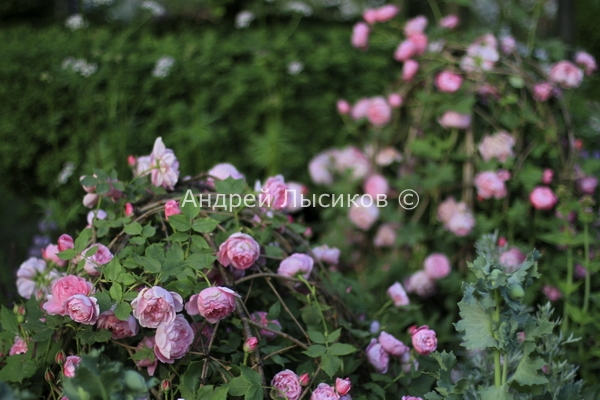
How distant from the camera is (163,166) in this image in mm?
1371

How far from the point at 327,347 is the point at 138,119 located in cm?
265

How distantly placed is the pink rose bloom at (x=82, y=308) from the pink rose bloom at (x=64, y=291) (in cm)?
4

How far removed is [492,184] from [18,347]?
1666 millimetres

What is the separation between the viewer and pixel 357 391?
4.38 feet

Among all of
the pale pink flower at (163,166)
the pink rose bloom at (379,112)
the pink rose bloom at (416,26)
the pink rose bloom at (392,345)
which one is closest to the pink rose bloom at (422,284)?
the pink rose bloom at (379,112)

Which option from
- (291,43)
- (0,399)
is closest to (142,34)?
(291,43)

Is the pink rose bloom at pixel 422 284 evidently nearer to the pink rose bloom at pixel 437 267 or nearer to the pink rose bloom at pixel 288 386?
the pink rose bloom at pixel 437 267

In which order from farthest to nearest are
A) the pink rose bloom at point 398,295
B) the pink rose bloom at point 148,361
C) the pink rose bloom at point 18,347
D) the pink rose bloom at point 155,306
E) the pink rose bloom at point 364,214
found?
the pink rose bloom at point 364,214 → the pink rose bloom at point 398,295 → the pink rose bloom at point 18,347 → the pink rose bloom at point 148,361 → the pink rose bloom at point 155,306

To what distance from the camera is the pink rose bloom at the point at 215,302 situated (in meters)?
1.07

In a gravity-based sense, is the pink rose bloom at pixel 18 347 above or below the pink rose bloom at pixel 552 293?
above

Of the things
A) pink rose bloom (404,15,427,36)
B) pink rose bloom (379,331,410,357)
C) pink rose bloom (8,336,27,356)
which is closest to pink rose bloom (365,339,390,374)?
pink rose bloom (379,331,410,357)

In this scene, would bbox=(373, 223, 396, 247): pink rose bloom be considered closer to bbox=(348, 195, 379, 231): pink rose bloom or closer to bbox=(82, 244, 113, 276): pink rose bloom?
bbox=(348, 195, 379, 231): pink rose bloom

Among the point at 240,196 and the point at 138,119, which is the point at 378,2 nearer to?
the point at 138,119

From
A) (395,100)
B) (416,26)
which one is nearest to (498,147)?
(395,100)
